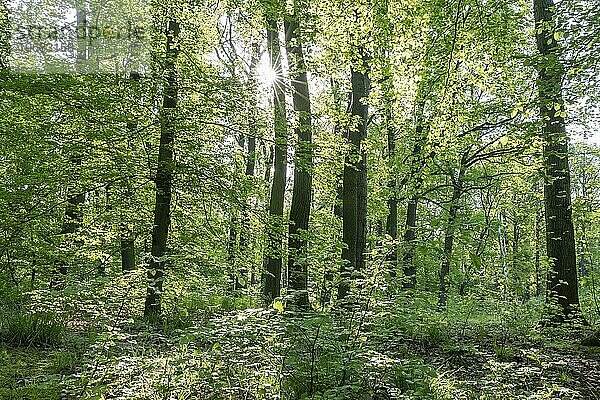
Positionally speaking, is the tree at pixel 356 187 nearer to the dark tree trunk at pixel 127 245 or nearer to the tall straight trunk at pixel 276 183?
the tall straight trunk at pixel 276 183

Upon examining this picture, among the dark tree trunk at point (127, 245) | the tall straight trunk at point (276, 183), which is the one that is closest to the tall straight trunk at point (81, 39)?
the dark tree trunk at point (127, 245)

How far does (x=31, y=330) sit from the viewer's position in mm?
5773

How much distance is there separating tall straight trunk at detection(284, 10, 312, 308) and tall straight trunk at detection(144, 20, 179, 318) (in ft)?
7.29

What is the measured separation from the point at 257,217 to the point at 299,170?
136 centimetres

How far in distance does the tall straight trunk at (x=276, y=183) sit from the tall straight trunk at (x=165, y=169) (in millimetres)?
1802

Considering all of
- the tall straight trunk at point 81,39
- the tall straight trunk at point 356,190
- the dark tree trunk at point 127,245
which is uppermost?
the tall straight trunk at point 81,39

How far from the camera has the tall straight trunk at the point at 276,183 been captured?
8.03m

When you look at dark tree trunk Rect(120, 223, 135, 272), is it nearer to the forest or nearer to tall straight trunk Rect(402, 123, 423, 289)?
the forest

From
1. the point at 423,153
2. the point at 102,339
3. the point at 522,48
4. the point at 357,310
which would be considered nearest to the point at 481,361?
the point at 357,310

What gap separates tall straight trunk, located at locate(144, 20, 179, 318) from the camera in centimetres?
731

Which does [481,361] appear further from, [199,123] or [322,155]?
[199,123]

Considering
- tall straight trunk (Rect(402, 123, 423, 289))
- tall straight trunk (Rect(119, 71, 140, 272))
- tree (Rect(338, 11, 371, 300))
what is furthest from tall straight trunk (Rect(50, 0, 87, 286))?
tall straight trunk (Rect(402, 123, 423, 289))

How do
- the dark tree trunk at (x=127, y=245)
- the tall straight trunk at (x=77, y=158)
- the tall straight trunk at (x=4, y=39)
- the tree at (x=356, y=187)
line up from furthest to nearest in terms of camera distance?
the tree at (x=356, y=187)
the dark tree trunk at (x=127, y=245)
the tall straight trunk at (x=77, y=158)
the tall straight trunk at (x=4, y=39)

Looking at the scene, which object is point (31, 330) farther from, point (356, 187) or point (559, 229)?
point (559, 229)
